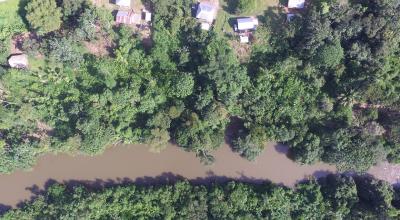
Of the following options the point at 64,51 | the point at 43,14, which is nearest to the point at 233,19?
the point at 64,51

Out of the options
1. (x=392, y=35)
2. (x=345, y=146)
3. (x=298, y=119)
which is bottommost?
(x=345, y=146)

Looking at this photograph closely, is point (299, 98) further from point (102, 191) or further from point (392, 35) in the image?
point (102, 191)

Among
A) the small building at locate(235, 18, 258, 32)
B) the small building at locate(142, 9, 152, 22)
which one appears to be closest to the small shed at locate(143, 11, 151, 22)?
the small building at locate(142, 9, 152, 22)

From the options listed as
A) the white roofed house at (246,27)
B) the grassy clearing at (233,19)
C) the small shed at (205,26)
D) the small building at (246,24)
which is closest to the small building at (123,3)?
the small shed at (205,26)

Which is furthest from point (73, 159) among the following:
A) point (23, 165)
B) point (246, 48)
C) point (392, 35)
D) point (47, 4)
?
point (392, 35)

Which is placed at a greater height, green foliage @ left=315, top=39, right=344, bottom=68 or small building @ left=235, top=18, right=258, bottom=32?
small building @ left=235, top=18, right=258, bottom=32

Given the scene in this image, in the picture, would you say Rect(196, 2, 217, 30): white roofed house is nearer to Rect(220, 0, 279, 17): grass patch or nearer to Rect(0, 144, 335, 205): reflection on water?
Rect(220, 0, 279, 17): grass patch

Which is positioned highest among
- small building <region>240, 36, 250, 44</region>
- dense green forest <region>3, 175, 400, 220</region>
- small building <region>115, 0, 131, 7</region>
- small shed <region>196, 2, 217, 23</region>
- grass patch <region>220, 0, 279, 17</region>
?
grass patch <region>220, 0, 279, 17</region>
